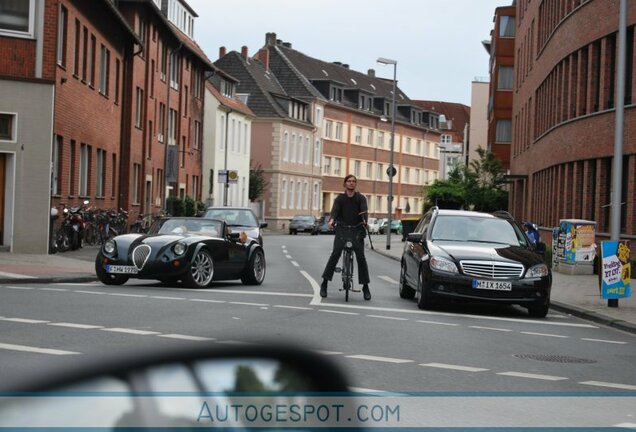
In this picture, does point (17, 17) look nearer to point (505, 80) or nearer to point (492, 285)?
point (492, 285)

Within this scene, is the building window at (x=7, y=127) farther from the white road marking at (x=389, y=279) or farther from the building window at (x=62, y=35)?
the white road marking at (x=389, y=279)

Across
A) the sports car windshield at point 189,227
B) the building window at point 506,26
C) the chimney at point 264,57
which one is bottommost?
the sports car windshield at point 189,227

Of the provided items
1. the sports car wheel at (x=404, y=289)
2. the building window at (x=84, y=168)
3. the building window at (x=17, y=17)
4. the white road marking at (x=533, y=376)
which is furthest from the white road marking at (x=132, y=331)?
the building window at (x=84, y=168)

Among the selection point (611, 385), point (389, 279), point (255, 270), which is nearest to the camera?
point (611, 385)

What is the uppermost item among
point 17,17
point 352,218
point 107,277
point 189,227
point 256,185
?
point 17,17

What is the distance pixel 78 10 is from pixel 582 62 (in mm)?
16148

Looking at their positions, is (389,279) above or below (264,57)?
below

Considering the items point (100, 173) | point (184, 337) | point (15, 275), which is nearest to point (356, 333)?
point (184, 337)

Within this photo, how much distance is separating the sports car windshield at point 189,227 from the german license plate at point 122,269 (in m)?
1.32

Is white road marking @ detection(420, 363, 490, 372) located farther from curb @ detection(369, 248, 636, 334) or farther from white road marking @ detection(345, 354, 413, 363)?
curb @ detection(369, 248, 636, 334)

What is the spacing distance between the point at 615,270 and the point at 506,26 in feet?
190

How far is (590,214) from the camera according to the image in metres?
35.5

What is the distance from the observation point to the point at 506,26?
74.3m

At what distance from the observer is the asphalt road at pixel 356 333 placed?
9094mm
